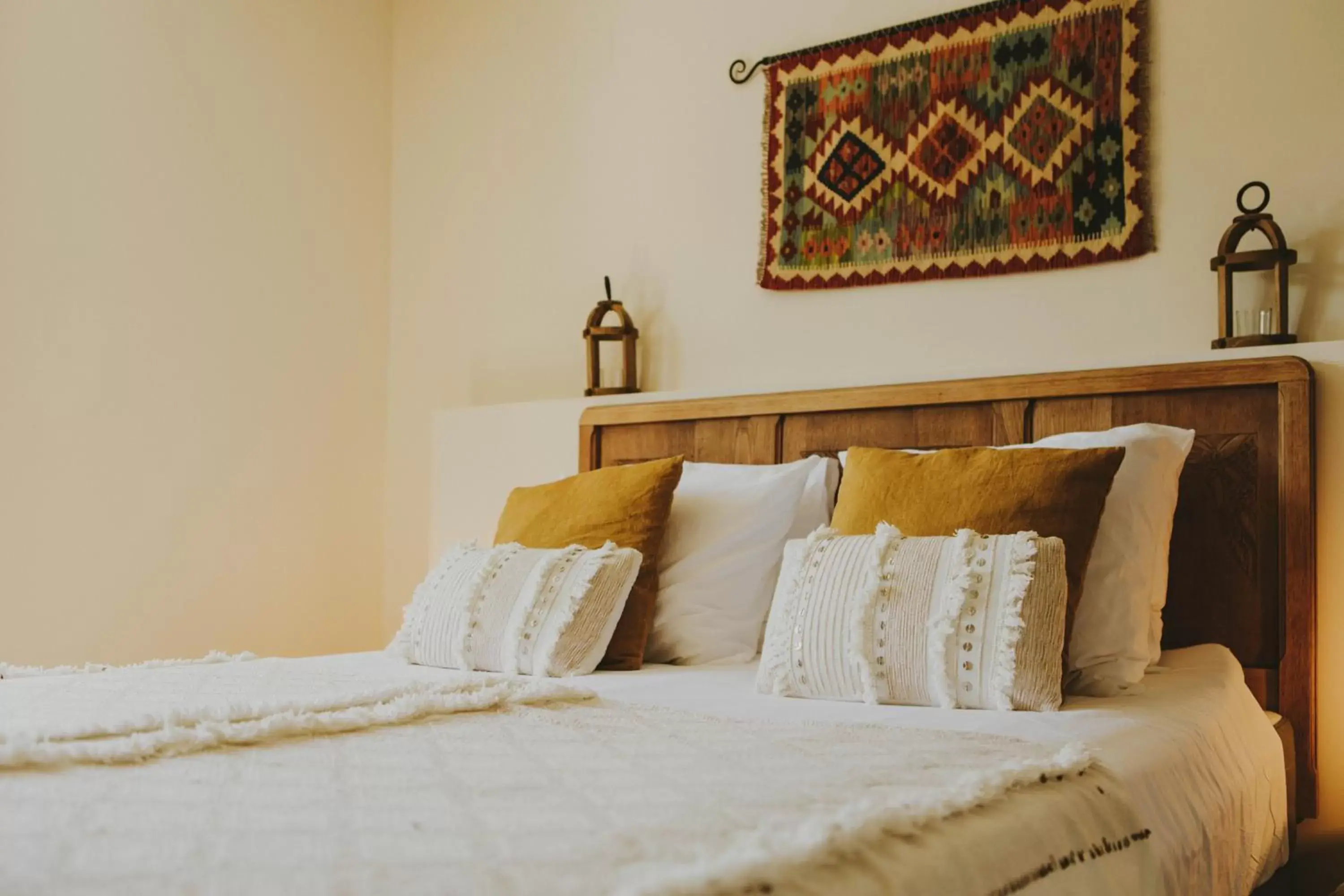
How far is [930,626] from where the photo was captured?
1729 millimetres

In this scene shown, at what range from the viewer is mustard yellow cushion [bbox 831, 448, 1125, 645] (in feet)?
6.06

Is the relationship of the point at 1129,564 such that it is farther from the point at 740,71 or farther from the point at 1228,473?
the point at 740,71

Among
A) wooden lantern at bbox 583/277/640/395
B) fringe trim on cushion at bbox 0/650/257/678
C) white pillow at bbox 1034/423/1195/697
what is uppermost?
wooden lantern at bbox 583/277/640/395

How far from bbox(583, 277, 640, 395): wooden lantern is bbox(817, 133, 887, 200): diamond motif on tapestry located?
0.62 meters

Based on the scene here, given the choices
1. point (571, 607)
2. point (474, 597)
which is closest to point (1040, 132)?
point (571, 607)

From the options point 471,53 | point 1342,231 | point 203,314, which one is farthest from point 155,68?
point 1342,231

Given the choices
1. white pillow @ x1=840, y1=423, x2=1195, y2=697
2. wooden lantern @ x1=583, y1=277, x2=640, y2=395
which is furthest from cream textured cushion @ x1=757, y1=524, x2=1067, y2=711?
wooden lantern @ x1=583, y1=277, x2=640, y2=395

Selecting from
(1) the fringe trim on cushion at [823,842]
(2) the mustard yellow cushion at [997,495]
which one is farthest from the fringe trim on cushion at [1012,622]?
(1) the fringe trim on cushion at [823,842]

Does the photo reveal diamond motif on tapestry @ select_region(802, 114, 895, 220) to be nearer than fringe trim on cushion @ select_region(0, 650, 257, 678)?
No

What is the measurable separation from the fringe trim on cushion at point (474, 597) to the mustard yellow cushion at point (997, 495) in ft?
2.09

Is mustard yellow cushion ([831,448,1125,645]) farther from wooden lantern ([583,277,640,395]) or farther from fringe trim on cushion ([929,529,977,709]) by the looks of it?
wooden lantern ([583,277,640,395])

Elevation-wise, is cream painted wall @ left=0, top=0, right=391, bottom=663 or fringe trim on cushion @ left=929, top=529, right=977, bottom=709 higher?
cream painted wall @ left=0, top=0, right=391, bottom=663

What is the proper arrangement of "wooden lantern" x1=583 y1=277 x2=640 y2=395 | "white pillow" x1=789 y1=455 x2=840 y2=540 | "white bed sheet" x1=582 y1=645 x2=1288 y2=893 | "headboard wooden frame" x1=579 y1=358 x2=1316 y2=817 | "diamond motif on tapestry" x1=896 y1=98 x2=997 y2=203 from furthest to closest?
1. "wooden lantern" x1=583 y1=277 x2=640 y2=395
2. "diamond motif on tapestry" x1=896 y1=98 x2=997 y2=203
3. "white pillow" x1=789 y1=455 x2=840 y2=540
4. "headboard wooden frame" x1=579 y1=358 x2=1316 y2=817
5. "white bed sheet" x1=582 y1=645 x2=1288 y2=893

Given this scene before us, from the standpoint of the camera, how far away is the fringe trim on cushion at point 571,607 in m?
2.07
